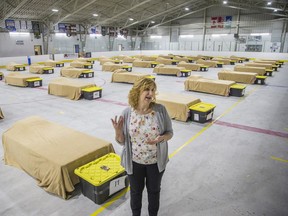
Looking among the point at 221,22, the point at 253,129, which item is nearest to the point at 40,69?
the point at 253,129

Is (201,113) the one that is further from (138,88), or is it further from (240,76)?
(240,76)

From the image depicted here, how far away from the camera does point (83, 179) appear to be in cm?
346

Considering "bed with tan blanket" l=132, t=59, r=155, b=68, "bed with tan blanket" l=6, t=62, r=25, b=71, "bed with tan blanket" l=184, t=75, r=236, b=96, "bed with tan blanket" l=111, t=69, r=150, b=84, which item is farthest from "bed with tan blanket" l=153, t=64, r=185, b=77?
"bed with tan blanket" l=6, t=62, r=25, b=71

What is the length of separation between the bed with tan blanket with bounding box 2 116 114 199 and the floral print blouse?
60.4 inches

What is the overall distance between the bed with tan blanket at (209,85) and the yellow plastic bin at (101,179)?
835cm

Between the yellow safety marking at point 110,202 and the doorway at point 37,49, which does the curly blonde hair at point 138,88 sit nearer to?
the yellow safety marking at point 110,202

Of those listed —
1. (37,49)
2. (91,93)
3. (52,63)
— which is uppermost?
(37,49)

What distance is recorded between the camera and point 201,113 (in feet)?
22.9

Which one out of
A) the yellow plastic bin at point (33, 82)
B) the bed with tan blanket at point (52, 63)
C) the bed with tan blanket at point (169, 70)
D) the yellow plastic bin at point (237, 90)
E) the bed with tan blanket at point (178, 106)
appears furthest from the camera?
the bed with tan blanket at point (52, 63)

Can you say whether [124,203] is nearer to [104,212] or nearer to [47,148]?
[104,212]

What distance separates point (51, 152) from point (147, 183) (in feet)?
6.38

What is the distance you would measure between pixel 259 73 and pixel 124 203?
16.3 meters

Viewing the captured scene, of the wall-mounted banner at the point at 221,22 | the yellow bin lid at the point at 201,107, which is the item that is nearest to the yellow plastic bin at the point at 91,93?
the yellow bin lid at the point at 201,107

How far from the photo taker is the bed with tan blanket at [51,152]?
11.6 ft
